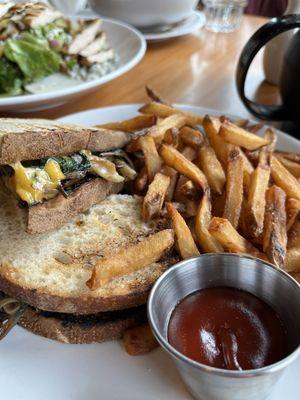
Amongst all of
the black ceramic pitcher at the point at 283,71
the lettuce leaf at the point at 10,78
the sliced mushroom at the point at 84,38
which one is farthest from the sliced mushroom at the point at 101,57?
the black ceramic pitcher at the point at 283,71

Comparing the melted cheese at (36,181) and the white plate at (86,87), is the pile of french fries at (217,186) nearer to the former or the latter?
the melted cheese at (36,181)

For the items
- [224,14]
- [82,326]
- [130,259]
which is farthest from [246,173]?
[224,14]

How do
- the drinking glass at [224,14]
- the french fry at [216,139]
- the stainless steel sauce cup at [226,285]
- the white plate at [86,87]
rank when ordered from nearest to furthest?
the stainless steel sauce cup at [226,285], the french fry at [216,139], the white plate at [86,87], the drinking glass at [224,14]

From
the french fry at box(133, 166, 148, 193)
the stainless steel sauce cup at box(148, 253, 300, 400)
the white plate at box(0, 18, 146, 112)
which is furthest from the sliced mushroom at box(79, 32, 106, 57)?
the stainless steel sauce cup at box(148, 253, 300, 400)

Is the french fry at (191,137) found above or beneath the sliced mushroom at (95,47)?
above

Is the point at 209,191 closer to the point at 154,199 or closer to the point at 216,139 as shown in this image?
the point at 154,199

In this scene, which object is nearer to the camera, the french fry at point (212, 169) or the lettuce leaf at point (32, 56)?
the french fry at point (212, 169)

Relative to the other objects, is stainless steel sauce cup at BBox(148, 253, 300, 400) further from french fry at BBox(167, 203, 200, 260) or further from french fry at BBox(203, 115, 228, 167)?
french fry at BBox(203, 115, 228, 167)
